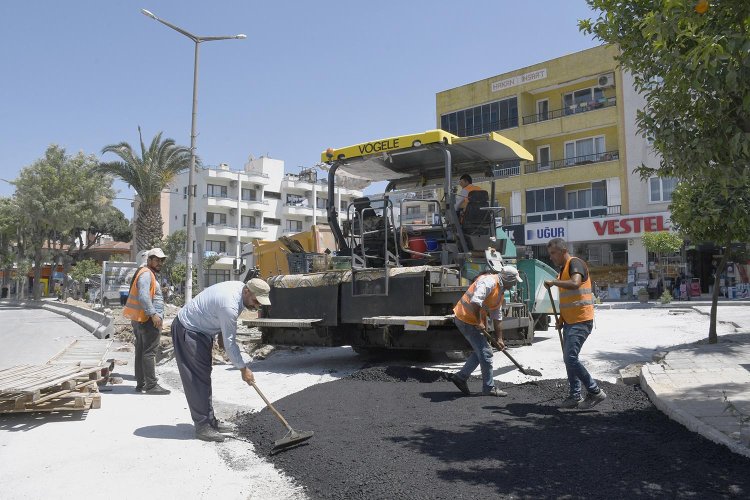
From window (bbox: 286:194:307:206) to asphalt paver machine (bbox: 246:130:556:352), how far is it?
4985 centimetres

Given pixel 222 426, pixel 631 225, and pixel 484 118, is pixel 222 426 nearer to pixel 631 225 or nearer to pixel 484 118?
pixel 631 225

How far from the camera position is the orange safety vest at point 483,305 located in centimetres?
623

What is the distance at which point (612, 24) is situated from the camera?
587cm

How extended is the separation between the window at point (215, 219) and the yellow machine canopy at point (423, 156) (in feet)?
149

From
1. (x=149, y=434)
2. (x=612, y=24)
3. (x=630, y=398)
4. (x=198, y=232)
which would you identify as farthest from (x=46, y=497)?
(x=198, y=232)

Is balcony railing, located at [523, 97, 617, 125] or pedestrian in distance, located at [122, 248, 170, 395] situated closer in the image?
pedestrian in distance, located at [122, 248, 170, 395]

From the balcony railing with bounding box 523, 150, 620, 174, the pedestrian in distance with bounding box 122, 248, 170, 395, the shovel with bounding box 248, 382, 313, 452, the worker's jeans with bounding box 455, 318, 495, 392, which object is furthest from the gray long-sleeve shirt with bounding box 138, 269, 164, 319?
the balcony railing with bounding box 523, 150, 620, 174

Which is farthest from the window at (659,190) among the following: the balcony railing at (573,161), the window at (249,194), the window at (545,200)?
the window at (249,194)

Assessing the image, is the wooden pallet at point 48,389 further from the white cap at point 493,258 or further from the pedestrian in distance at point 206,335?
the white cap at point 493,258

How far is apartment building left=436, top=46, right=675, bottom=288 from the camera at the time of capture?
→ 92.1 feet

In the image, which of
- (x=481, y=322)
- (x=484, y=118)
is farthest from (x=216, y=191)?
(x=481, y=322)

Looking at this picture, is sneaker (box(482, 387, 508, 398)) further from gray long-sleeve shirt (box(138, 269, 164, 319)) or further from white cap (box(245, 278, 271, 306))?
gray long-sleeve shirt (box(138, 269, 164, 319))

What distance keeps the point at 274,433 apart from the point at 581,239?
87.7 feet

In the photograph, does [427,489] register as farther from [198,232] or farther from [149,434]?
[198,232]
